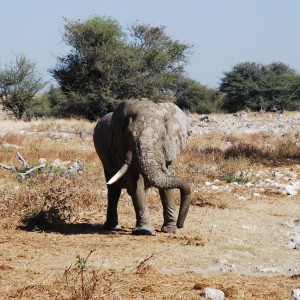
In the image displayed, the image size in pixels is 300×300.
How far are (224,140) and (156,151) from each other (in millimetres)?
13660

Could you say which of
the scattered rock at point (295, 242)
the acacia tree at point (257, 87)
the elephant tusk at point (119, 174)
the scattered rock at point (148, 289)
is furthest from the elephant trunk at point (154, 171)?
the acacia tree at point (257, 87)

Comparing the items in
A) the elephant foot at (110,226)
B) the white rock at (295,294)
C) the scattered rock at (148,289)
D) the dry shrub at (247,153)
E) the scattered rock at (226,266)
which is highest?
the dry shrub at (247,153)

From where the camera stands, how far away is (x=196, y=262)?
7.67 metres

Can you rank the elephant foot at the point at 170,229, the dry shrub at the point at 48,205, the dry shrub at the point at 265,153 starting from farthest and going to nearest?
the dry shrub at the point at 265,153 < the dry shrub at the point at 48,205 < the elephant foot at the point at 170,229

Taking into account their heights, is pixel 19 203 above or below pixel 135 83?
below

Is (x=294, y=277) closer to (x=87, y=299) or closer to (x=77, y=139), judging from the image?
(x=87, y=299)

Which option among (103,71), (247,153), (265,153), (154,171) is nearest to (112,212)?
(154,171)

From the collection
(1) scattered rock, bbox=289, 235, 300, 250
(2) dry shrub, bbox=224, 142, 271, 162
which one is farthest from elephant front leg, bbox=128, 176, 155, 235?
(2) dry shrub, bbox=224, 142, 271, 162

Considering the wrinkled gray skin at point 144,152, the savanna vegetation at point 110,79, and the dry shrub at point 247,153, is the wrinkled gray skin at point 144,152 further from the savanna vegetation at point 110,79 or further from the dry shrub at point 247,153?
the savanna vegetation at point 110,79

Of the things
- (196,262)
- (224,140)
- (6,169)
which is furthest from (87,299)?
(224,140)

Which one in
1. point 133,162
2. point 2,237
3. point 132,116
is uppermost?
point 132,116

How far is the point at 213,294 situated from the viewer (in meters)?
5.71

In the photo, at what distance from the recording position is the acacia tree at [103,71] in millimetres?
36438

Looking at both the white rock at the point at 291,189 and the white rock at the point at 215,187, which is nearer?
the white rock at the point at 291,189
